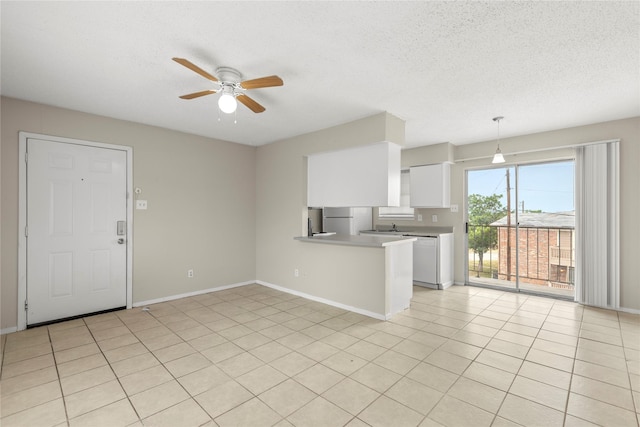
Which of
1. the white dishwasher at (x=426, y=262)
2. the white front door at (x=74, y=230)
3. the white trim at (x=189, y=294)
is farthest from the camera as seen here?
the white dishwasher at (x=426, y=262)

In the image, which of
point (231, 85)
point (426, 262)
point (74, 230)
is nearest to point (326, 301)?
point (426, 262)

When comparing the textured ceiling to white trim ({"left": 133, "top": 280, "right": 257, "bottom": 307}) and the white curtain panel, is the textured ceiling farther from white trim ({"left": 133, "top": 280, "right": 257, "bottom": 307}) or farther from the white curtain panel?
white trim ({"left": 133, "top": 280, "right": 257, "bottom": 307})

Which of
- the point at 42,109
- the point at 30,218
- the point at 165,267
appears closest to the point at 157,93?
the point at 42,109

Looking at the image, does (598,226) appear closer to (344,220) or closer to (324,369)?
(344,220)

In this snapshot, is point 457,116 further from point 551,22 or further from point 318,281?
point 318,281

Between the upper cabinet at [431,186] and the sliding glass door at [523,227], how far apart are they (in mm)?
433

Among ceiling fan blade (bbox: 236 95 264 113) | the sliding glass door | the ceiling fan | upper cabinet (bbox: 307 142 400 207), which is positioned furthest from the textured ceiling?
the sliding glass door

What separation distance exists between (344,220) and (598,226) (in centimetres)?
374

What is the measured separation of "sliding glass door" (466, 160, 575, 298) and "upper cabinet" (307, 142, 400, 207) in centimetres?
228

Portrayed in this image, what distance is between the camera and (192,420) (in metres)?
1.80

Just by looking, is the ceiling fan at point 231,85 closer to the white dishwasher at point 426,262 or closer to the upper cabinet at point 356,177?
the upper cabinet at point 356,177

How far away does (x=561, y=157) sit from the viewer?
4.34 m

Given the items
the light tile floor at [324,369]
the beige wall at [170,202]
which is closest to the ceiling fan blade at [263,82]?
the light tile floor at [324,369]

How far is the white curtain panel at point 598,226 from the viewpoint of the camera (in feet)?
12.6
